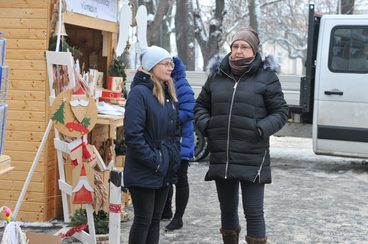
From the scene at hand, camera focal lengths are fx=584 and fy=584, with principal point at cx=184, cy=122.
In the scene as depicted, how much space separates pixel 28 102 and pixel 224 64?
84.3 inches

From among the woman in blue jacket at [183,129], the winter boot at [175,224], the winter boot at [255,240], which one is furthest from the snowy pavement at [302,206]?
the winter boot at [255,240]

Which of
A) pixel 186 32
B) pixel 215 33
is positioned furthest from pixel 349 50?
pixel 186 32

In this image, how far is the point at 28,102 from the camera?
5496 mm

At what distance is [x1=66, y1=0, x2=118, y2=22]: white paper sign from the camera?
5.49 m

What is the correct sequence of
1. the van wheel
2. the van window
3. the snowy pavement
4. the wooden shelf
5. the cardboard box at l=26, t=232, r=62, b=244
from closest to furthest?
1. the wooden shelf
2. the cardboard box at l=26, t=232, r=62, b=244
3. the snowy pavement
4. the van window
5. the van wheel

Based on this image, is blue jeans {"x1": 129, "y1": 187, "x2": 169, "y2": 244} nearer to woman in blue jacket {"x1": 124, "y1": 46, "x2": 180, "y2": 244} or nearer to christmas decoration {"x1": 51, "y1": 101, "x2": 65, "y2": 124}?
woman in blue jacket {"x1": 124, "y1": 46, "x2": 180, "y2": 244}

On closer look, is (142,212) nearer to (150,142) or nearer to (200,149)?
(150,142)

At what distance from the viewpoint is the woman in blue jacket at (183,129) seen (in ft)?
17.3

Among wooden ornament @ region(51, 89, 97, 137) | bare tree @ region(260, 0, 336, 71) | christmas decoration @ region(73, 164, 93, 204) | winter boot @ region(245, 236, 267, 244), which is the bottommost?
winter boot @ region(245, 236, 267, 244)

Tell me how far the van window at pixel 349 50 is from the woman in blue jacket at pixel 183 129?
4.00 meters

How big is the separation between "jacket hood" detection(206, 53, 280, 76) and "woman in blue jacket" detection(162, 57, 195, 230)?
0.86 meters

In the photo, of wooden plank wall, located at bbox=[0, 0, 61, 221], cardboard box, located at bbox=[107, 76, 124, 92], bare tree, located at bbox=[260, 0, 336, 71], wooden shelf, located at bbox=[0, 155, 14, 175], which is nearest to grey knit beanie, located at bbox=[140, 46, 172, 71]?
wooden shelf, located at bbox=[0, 155, 14, 175]

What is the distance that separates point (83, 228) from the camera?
4.82 m

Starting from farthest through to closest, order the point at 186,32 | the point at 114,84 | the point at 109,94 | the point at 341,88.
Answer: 1. the point at 186,32
2. the point at 341,88
3. the point at 114,84
4. the point at 109,94
